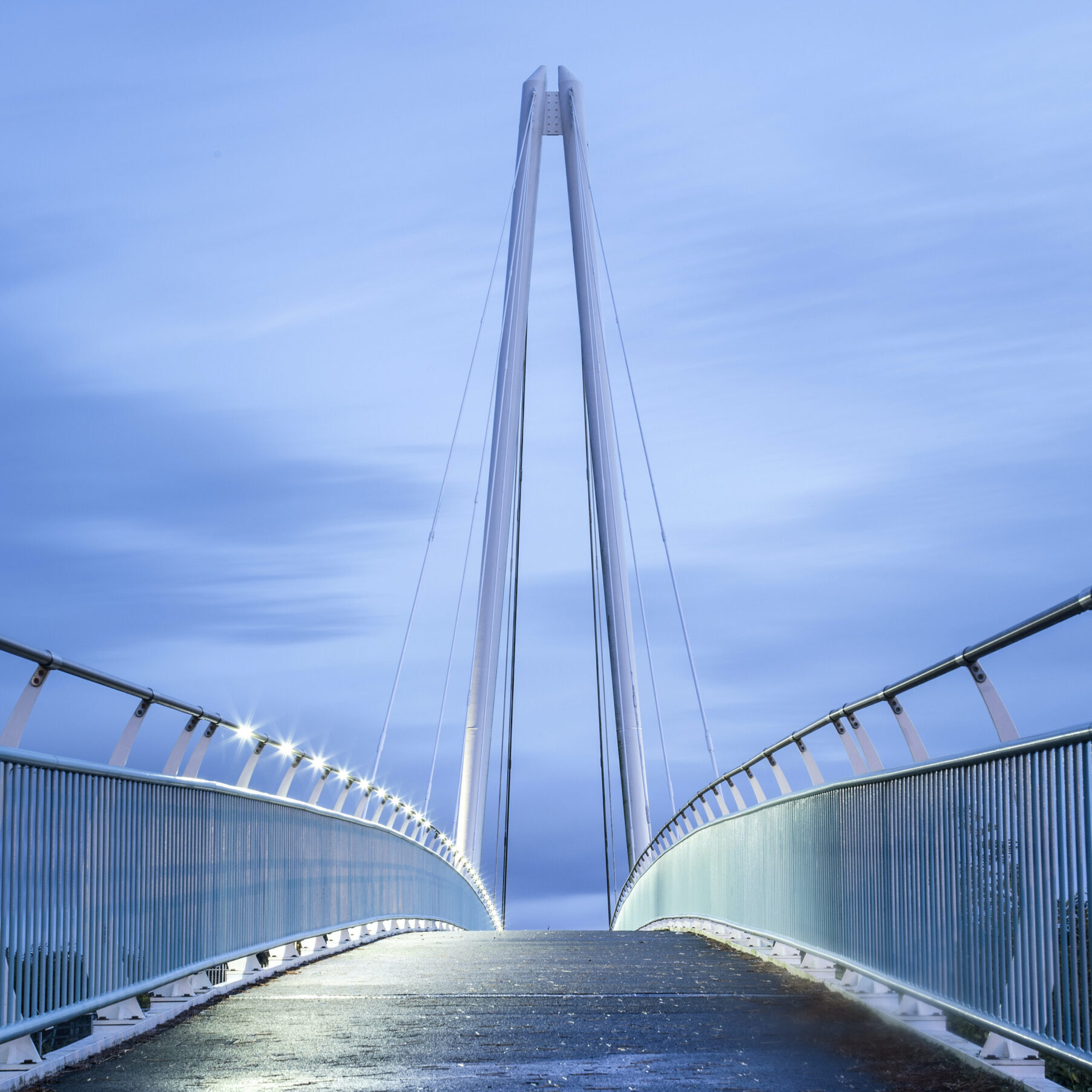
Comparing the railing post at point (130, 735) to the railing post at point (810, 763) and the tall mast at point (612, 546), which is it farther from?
the tall mast at point (612, 546)

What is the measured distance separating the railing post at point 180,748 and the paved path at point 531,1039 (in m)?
1.09

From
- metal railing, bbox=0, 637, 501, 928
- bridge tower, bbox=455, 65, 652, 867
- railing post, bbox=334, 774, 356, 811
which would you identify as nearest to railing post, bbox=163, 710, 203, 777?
metal railing, bbox=0, 637, 501, 928

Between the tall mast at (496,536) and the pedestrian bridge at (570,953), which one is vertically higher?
the tall mast at (496,536)

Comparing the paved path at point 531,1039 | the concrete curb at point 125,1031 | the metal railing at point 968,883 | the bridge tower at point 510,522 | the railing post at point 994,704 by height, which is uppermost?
the bridge tower at point 510,522

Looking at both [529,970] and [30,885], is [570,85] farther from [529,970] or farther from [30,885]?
[30,885]

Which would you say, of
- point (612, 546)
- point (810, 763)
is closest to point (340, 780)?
point (810, 763)

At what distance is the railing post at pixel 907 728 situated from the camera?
6.33 metres

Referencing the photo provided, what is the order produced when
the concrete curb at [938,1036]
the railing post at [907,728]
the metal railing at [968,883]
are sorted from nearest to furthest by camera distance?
the metal railing at [968,883] < the concrete curb at [938,1036] < the railing post at [907,728]

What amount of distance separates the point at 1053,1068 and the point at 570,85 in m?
27.5

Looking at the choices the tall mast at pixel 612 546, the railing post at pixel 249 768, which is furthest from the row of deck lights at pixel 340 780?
the tall mast at pixel 612 546

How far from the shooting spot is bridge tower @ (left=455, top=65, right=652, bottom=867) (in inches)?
1054

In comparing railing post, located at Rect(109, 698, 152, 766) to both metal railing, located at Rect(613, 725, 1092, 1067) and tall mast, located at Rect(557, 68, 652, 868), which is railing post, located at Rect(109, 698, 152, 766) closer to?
metal railing, located at Rect(613, 725, 1092, 1067)

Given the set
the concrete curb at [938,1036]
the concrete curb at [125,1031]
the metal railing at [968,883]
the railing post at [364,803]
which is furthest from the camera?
the railing post at [364,803]

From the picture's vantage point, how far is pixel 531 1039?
599 centimetres
